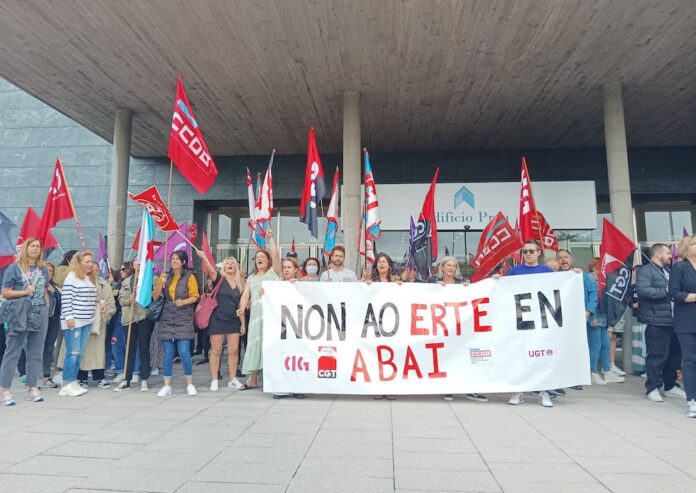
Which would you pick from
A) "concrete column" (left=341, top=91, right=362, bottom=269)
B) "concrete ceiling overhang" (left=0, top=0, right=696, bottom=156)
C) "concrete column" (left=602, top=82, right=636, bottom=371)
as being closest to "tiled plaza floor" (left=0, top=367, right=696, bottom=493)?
"concrete column" (left=341, top=91, right=362, bottom=269)

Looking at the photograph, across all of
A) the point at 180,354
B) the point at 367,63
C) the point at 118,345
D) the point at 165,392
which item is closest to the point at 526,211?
the point at 367,63

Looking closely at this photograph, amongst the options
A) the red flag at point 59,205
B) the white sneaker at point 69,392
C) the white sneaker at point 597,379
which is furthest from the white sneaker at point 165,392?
the white sneaker at point 597,379

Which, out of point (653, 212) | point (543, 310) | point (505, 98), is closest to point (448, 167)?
point (505, 98)

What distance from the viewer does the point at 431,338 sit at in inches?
214

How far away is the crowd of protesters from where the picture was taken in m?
5.29

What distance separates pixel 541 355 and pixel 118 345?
20.9ft

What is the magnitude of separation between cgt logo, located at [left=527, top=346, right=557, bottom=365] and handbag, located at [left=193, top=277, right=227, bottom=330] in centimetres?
413

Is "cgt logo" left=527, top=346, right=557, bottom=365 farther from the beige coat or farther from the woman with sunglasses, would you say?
the beige coat

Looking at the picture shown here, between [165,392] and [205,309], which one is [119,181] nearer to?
[205,309]

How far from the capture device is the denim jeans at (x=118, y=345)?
285 inches

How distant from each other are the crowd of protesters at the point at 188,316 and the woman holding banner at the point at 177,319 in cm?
1

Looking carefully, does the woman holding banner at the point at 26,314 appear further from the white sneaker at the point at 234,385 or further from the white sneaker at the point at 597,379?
the white sneaker at the point at 597,379

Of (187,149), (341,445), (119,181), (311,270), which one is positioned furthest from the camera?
(119,181)

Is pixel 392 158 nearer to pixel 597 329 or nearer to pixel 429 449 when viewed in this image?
pixel 597 329
